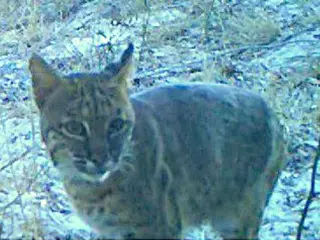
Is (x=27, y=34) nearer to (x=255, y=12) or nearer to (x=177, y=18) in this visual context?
(x=177, y=18)

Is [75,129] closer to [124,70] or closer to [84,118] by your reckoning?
[84,118]

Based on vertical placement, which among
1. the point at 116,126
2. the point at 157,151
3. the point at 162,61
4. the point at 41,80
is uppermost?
the point at 41,80

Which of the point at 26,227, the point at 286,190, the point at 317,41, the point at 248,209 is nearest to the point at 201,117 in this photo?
the point at 248,209

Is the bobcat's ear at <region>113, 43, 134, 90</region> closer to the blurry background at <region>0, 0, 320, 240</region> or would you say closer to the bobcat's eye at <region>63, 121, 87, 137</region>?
the bobcat's eye at <region>63, 121, 87, 137</region>

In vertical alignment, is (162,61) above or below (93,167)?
below

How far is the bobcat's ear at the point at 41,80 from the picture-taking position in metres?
4.08

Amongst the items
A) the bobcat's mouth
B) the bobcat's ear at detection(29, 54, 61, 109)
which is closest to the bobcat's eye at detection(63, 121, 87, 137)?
the bobcat's mouth

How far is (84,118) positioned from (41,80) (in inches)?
12.2

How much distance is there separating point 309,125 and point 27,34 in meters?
3.24

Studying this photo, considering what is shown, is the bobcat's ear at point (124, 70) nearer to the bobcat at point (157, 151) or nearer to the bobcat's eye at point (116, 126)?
the bobcat at point (157, 151)

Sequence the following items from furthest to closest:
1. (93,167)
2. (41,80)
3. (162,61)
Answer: (162,61), (41,80), (93,167)

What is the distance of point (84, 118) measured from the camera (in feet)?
12.9

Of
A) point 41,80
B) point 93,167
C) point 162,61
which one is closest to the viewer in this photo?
point 93,167

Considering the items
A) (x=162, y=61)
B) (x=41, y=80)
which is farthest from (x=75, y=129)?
(x=162, y=61)
